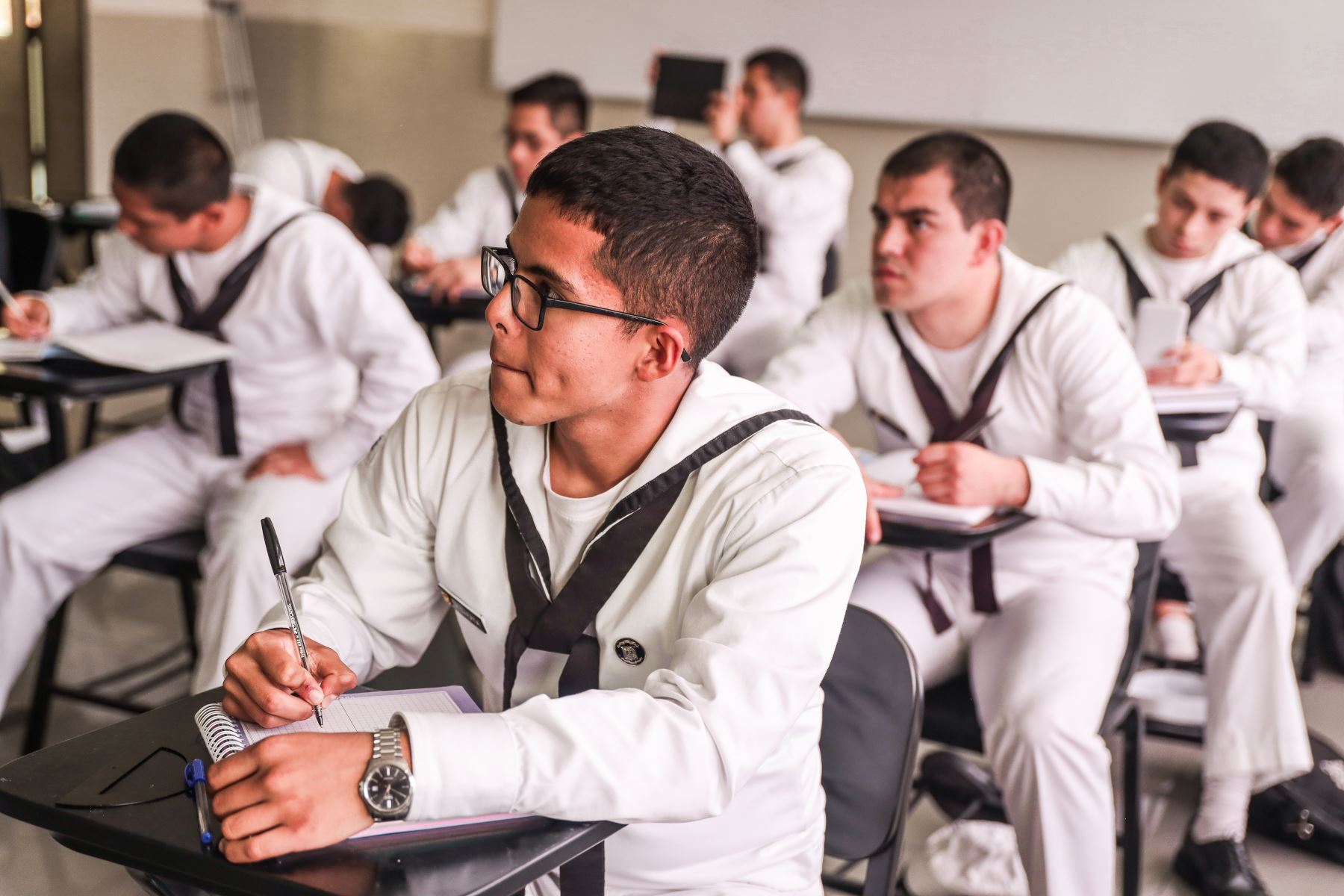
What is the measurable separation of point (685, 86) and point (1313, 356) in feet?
7.81

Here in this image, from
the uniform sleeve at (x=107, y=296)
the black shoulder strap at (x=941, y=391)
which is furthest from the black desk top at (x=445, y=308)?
the black shoulder strap at (x=941, y=391)

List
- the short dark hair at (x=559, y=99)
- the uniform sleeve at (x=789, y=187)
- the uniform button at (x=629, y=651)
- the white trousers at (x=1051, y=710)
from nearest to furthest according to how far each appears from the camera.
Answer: the uniform button at (x=629, y=651) < the white trousers at (x=1051, y=710) < the short dark hair at (x=559, y=99) < the uniform sleeve at (x=789, y=187)

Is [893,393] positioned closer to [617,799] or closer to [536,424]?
[536,424]

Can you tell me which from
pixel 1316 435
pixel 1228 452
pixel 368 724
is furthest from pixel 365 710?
pixel 1316 435

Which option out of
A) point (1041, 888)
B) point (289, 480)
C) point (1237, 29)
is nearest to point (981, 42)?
point (1237, 29)

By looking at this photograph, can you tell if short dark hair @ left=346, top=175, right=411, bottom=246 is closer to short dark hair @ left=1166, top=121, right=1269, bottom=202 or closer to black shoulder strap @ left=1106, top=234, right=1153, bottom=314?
black shoulder strap @ left=1106, top=234, right=1153, bottom=314

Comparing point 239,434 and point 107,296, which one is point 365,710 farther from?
point 107,296

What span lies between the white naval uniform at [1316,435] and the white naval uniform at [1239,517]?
1.08ft

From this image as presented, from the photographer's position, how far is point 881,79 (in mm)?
5922

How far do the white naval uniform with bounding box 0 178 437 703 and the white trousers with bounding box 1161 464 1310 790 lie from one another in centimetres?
186

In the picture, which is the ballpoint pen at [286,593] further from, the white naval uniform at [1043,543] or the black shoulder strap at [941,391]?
the black shoulder strap at [941,391]

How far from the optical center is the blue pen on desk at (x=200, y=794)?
105cm

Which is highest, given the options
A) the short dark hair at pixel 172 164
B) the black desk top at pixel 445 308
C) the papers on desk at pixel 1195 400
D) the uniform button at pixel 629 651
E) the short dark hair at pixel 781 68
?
the short dark hair at pixel 781 68

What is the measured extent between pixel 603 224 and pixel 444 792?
58cm
